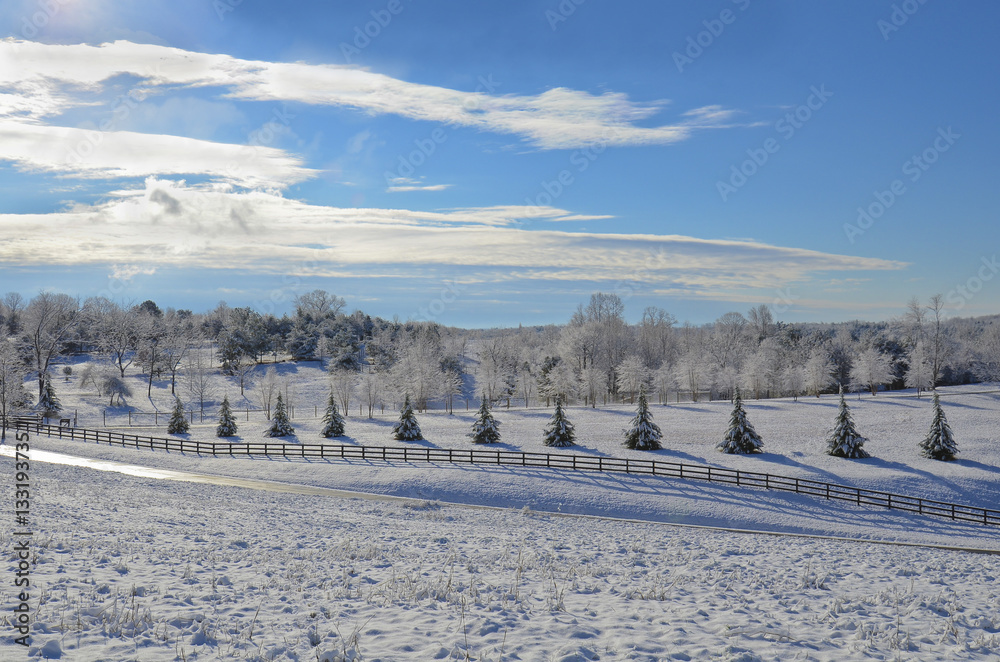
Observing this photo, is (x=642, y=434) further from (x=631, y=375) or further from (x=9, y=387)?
(x=9, y=387)

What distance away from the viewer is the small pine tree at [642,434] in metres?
44.6

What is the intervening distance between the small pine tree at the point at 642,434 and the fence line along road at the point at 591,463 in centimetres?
501

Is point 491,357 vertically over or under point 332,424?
over

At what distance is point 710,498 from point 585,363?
185ft

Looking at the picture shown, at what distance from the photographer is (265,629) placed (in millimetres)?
8641

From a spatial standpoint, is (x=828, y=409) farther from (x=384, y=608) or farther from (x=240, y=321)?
(x=240, y=321)

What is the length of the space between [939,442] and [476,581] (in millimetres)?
42882

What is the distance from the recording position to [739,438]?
43.4 m

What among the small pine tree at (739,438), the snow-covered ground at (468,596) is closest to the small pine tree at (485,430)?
the small pine tree at (739,438)

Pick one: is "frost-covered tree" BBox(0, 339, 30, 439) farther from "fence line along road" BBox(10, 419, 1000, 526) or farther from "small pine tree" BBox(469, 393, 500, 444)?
"small pine tree" BBox(469, 393, 500, 444)

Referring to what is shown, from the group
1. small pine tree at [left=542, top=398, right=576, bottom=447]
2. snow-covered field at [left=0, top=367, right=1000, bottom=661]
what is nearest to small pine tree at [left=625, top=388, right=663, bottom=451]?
small pine tree at [left=542, top=398, right=576, bottom=447]

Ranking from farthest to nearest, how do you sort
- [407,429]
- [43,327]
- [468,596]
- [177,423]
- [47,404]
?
[43,327] < [47,404] < [177,423] < [407,429] < [468,596]

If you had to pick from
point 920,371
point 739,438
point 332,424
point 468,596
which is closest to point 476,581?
point 468,596

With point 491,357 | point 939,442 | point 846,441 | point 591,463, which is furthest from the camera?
point 491,357
